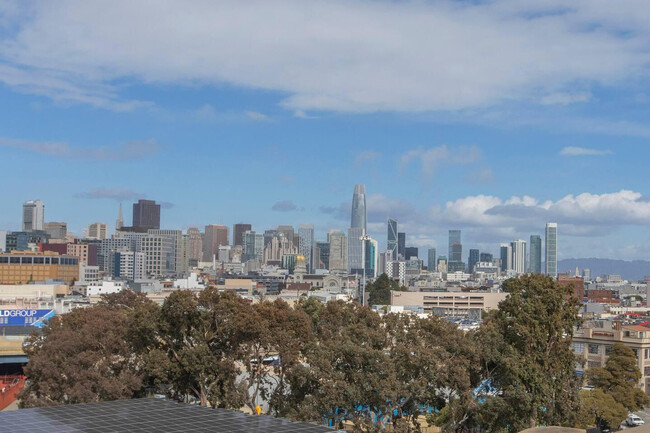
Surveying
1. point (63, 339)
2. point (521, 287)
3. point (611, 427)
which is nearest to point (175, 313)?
point (63, 339)

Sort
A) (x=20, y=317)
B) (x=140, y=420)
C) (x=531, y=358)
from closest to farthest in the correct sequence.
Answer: (x=140, y=420) < (x=531, y=358) < (x=20, y=317)

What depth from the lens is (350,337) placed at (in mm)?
38500

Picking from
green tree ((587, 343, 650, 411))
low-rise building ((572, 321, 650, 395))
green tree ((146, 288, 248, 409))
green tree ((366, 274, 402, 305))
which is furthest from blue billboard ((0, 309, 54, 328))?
green tree ((366, 274, 402, 305))

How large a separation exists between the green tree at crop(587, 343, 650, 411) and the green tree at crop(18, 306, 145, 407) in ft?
97.8

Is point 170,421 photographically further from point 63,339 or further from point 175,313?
point 63,339

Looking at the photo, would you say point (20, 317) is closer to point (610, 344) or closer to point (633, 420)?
point (610, 344)

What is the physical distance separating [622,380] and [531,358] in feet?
69.5

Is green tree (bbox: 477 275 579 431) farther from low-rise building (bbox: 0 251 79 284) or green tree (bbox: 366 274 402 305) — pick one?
low-rise building (bbox: 0 251 79 284)

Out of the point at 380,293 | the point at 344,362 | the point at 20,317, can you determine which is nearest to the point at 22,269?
the point at 380,293

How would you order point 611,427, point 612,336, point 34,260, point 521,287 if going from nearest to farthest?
point 521,287 < point 611,427 < point 612,336 < point 34,260

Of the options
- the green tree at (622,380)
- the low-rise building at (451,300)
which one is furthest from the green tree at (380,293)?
the green tree at (622,380)

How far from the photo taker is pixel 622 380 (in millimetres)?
52906

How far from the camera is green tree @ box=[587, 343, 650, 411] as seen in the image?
170ft

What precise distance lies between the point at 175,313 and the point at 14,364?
1531 inches
